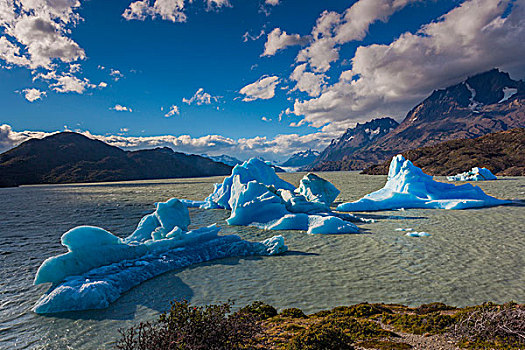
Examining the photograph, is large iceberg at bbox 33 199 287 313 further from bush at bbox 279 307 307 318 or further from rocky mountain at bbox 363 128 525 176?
rocky mountain at bbox 363 128 525 176

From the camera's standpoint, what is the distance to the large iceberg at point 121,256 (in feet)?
19.5

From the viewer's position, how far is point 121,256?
820 cm

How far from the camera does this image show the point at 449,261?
323 inches

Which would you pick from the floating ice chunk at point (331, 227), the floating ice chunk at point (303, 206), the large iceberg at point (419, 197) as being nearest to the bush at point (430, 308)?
the floating ice chunk at point (331, 227)

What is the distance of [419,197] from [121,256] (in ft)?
68.9

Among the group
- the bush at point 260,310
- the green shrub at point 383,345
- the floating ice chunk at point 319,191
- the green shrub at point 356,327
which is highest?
the floating ice chunk at point 319,191

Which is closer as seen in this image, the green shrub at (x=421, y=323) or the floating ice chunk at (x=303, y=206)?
the green shrub at (x=421, y=323)

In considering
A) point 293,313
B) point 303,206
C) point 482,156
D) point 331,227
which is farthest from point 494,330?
point 482,156

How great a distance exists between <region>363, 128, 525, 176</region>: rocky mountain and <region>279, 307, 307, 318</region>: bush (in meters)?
77.5

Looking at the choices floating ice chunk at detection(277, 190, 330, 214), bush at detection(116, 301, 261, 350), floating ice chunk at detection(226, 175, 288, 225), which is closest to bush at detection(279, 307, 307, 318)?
bush at detection(116, 301, 261, 350)

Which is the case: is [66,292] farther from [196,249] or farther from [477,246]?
[477,246]

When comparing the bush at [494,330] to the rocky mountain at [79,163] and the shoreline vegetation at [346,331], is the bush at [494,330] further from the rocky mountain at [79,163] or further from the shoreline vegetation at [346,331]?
the rocky mountain at [79,163]

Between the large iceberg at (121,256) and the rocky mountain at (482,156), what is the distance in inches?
3019

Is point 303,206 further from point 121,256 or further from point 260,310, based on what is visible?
point 260,310
